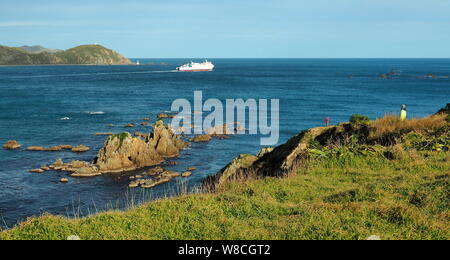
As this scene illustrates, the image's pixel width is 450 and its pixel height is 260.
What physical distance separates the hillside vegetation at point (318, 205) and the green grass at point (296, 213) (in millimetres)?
25

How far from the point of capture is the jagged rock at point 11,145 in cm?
4575

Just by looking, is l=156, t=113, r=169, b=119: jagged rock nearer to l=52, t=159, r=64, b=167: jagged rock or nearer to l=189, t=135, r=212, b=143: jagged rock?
l=189, t=135, r=212, b=143: jagged rock

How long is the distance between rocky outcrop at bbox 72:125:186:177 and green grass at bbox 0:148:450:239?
2521 centimetres

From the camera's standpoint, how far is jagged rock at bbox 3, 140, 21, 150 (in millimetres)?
45750

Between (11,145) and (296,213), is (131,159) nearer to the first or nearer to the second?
(11,145)

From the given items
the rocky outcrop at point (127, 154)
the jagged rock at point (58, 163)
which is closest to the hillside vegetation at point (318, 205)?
the rocky outcrop at point (127, 154)

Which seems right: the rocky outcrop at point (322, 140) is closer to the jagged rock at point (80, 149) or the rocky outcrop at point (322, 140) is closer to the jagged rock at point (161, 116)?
the jagged rock at point (80, 149)

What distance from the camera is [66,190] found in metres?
31.7

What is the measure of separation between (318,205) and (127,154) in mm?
30676

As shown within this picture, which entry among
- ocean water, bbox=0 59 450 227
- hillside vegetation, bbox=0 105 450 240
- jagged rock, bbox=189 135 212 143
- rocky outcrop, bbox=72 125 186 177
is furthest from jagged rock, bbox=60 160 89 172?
hillside vegetation, bbox=0 105 450 240

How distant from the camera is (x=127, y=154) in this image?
38812 millimetres
